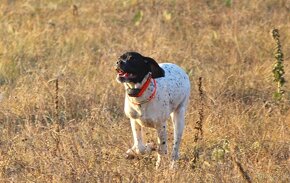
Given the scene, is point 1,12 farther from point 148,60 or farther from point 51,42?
point 148,60

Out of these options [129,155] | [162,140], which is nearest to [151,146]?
[162,140]

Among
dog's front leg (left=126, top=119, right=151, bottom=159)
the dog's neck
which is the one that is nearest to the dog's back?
the dog's neck

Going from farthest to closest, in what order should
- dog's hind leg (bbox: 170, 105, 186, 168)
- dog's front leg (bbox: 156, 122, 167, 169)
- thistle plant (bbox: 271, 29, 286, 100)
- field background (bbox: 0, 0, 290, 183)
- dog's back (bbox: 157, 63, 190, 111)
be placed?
thistle plant (bbox: 271, 29, 286, 100) → dog's hind leg (bbox: 170, 105, 186, 168) → dog's back (bbox: 157, 63, 190, 111) → dog's front leg (bbox: 156, 122, 167, 169) → field background (bbox: 0, 0, 290, 183)

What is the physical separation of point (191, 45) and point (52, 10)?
2.88 meters

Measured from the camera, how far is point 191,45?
32.1 ft

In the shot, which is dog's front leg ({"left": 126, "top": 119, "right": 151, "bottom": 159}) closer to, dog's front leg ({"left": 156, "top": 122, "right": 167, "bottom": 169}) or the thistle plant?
dog's front leg ({"left": 156, "top": 122, "right": 167, "bottom": 169})

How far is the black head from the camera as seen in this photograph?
551 cm

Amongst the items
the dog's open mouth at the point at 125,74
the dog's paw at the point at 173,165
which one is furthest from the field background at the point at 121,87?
the dog's open mouth at the point at 125,74

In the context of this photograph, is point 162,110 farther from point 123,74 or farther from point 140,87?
point 123,74

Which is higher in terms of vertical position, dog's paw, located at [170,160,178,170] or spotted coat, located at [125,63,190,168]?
spotted coat, located at [125,63,190,168]

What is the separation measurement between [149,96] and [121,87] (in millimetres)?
2255

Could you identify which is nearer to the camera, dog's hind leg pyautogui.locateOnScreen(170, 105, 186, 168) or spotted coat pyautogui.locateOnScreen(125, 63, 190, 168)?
spotted coat pyautogui.locateOnScreen(125, 63, 190, 168)

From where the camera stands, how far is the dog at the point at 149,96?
5.55m

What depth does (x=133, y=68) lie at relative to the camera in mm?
5535
